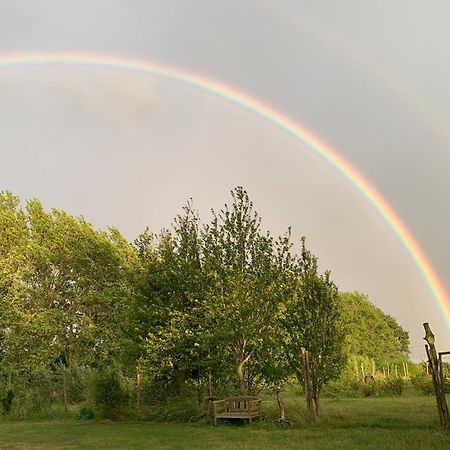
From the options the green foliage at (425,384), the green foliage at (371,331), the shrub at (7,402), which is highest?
the green foliage at (371,331)

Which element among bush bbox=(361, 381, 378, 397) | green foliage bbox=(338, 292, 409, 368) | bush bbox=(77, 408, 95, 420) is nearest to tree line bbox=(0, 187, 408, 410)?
bush bbox=(77, 408, 95, 420)

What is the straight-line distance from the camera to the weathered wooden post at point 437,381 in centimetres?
1181

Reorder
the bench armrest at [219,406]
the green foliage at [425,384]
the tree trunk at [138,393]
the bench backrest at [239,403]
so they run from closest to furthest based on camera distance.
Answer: the bench backrest at [239,403]
the bench armrest at [219,406]
the tree trunk at [138,393]
the green foliage at [425,384]

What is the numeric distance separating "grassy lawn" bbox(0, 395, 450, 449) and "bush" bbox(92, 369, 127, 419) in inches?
35.1

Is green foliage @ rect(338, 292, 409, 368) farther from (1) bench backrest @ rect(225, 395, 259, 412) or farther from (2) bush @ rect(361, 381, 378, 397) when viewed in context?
(1) bench backrest @ rect(225, 395, 259, 412)

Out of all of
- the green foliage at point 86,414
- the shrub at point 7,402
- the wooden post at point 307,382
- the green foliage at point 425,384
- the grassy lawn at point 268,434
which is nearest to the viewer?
the grassy lawn at point 268,434

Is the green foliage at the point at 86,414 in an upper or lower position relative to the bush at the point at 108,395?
lower

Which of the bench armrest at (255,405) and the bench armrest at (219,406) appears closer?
the bench armrest at (255,405)

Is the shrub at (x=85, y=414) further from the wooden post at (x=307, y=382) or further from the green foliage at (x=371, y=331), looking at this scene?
the green foliage at (x=371, y=331)

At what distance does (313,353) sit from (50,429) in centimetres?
941

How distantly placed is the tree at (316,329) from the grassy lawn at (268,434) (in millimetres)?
1414

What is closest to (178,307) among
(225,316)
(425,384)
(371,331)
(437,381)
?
(225,316)

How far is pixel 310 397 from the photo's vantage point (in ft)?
48.4

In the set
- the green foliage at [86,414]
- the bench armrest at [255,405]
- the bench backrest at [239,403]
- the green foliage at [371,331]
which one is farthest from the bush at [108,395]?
the green foliage at [371,331]
